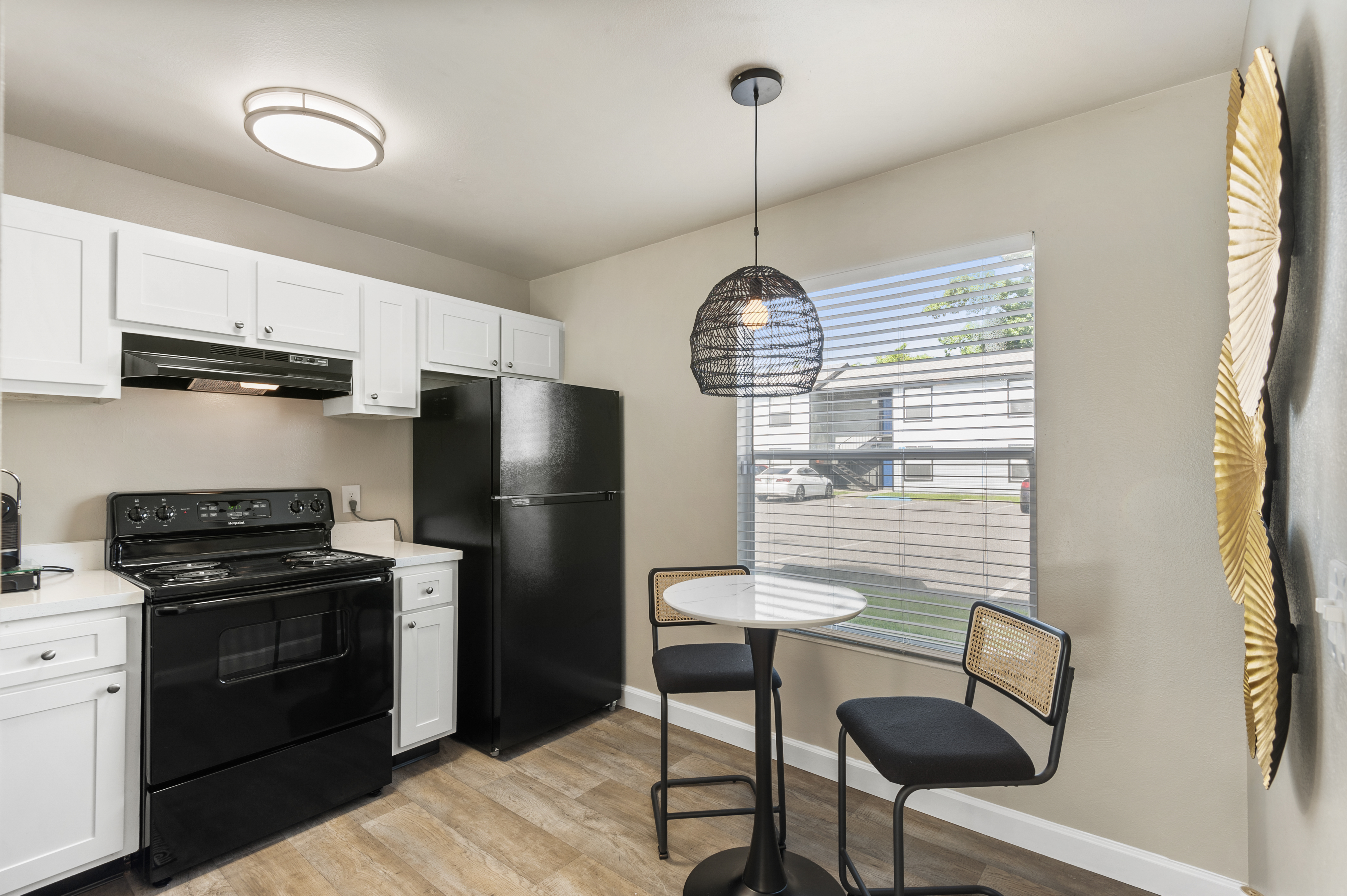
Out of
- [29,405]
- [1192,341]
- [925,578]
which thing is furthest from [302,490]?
[1192,341]

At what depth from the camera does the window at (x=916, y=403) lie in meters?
2.72

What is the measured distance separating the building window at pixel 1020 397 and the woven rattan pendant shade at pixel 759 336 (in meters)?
0.73

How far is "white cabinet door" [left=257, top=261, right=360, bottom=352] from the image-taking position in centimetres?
283

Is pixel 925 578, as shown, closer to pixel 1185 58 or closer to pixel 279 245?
pixel 1185 58

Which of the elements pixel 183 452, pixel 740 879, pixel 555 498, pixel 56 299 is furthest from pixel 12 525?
pixel 740 879

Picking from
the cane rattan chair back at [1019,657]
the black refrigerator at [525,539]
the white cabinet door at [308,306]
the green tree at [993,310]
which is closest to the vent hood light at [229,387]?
the white cabinet door at [308,306]

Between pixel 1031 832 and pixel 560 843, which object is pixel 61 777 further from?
pixel 1031 832

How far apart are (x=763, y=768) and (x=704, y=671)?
375 millimetres

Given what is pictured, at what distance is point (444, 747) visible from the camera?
329 centimetres

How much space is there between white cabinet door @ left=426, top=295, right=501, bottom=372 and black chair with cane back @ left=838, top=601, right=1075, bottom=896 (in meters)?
2.35

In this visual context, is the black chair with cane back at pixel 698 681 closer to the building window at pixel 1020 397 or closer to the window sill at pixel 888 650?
the window sill at pixel 888 650

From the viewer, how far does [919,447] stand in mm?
2742

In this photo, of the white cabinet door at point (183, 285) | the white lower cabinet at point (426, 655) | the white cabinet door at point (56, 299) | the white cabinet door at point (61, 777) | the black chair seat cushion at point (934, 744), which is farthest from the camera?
the white lower cabinet at point (426, 655)

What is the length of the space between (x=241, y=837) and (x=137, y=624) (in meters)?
0.79
